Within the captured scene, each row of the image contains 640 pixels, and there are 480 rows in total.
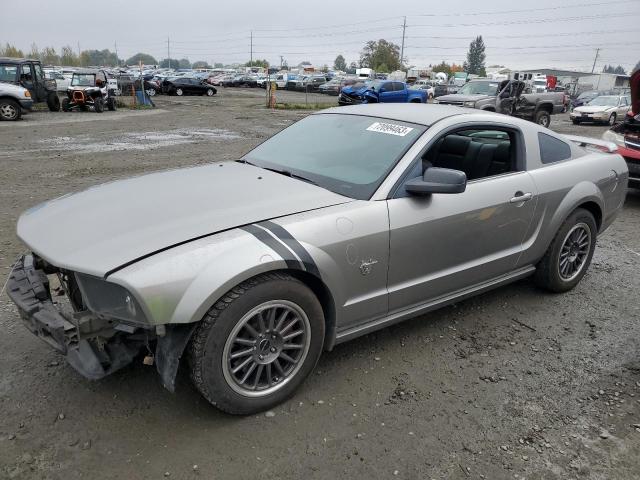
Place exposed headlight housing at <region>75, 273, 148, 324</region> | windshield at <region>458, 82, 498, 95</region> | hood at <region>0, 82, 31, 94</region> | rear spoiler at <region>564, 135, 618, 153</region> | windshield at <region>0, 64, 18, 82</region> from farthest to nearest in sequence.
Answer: windshield at <region>0, 64, 18, 82</region> < windshield at <region>458, 82, 498, 95</region> < hood at <region>0, 82, 31, 94</region> < rear spoiler at <region>564, 135, 618, 153</region> < exposed headlight housing at <region>75, 273, 148, 324</region>

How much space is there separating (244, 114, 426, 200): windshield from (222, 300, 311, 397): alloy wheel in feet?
2.66

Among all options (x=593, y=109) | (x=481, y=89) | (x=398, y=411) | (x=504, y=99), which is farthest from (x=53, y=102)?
(x=593, y=109)

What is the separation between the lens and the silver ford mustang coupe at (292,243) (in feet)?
7.69

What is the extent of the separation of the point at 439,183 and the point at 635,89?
222 inches

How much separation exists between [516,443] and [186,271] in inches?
72.5

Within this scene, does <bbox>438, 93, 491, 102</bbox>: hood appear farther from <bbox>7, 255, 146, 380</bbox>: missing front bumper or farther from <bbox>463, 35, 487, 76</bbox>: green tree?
<bbox>463, 35, 487, 76</bbox>: green tree

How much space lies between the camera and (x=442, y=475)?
2318mm

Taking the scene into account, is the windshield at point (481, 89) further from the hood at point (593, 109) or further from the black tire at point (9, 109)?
the black tire at point (9, 109)

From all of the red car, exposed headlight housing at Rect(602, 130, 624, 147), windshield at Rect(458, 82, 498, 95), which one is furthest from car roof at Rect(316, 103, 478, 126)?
windshield at Rect(458, 82, 498, 95)

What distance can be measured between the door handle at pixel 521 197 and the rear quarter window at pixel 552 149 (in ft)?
1.37

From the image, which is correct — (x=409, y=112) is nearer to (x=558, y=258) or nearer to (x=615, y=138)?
(x=558, y=258)

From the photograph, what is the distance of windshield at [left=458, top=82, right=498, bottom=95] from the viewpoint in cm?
1762

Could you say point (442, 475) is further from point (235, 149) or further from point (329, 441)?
point (235, 149)

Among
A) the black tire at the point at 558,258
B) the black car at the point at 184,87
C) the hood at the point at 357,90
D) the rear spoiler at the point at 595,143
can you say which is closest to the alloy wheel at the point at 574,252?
the black tire at the point at 558,258
